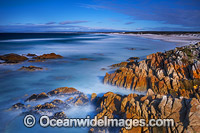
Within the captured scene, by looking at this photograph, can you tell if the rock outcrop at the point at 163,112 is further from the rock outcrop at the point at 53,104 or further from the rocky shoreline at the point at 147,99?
the rock outcrop at the point at 53,104

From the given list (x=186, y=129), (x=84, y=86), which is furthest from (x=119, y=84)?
(x=186, y=129)

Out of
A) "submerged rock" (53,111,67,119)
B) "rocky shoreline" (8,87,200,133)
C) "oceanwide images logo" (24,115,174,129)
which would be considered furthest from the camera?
"submerged rock" (53,111,67,119)

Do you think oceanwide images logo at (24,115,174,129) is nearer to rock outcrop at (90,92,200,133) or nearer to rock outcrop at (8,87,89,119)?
rock outcrop at (90,92,200,133)

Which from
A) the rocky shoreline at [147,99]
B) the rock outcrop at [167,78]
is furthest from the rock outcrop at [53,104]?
the rock outcrop at [167,78]

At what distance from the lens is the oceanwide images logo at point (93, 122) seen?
4.69 meters

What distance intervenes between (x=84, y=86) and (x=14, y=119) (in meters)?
4.41

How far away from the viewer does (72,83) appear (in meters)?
10.2

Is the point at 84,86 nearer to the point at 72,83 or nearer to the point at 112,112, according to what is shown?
the point at 72,83

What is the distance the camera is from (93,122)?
5.50 metres

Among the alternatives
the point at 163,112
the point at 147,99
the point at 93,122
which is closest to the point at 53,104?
the point at 93,122

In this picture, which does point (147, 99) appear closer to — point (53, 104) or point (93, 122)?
point (93, 122)

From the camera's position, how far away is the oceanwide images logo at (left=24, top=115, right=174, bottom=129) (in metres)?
4.69

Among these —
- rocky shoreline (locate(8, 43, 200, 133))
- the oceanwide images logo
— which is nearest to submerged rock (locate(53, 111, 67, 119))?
rocky shoreline (locate(8, 43, 200, 133))

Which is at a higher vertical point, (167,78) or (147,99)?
(167,78)
